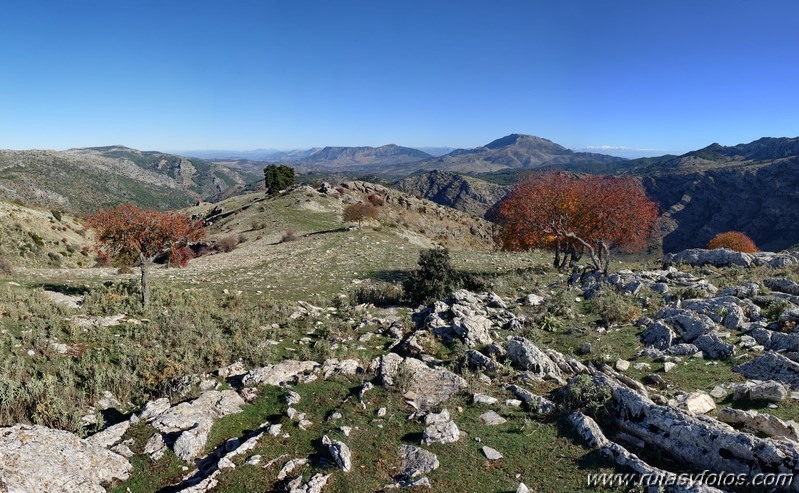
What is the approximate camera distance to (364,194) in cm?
11988

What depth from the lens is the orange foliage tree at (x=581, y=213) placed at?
1358 inches

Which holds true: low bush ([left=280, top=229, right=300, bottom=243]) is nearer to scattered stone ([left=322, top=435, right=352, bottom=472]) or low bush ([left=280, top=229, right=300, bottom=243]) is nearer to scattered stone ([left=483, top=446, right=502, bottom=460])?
scattered stone ([left=322, top=435, right=352, bottom=472])

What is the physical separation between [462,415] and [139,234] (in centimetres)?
1914

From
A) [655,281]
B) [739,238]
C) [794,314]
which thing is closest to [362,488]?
[794,314]

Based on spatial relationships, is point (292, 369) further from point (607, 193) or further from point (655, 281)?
point (607, 193)

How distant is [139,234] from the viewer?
21.7m

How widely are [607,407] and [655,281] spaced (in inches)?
740

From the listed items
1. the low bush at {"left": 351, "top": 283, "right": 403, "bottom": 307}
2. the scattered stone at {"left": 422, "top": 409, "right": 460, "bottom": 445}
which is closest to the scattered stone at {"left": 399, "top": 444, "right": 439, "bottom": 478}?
the scattered stone at {"left": 422, "top": 409, "right": 460, "bottom": 445}

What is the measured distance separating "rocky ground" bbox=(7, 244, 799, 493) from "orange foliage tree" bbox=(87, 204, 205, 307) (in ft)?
11.5

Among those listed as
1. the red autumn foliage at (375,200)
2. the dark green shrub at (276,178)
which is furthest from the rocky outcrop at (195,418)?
the dark green shrub at (276,178)

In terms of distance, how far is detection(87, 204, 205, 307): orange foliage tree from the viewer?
21000 mm

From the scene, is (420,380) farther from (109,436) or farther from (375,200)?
(375,200)

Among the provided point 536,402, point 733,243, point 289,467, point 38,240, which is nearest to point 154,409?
point 289,467

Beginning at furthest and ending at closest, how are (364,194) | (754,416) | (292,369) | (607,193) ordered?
1. (364,194)
2. (607,193)
3. (292,369)
4. (754,416)
